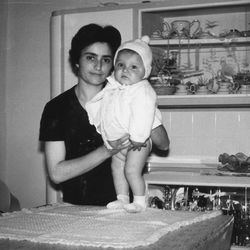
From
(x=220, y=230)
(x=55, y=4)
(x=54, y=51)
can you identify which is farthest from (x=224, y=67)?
(x=220, y=230)

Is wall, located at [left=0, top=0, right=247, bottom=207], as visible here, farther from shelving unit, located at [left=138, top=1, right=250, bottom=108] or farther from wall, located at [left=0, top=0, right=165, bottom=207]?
shelving unit, located at [left=138, top=1, right=250, bottom=108]

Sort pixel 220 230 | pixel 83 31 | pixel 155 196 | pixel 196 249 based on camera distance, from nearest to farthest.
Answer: pixel 196 249, pixel 220 230, pixel 83 31, pixel 155 196

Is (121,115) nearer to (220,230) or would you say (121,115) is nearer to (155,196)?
(220,230)

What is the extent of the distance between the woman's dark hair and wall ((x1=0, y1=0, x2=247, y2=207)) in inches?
53.4

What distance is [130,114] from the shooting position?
5.86 ft

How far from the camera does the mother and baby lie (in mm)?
1787

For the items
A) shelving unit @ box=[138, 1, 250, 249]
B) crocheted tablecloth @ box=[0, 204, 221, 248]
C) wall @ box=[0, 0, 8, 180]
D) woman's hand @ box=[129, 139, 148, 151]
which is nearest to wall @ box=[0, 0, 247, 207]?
wall @ box=[0, 0, 8, 180]

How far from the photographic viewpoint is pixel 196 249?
1.08 m

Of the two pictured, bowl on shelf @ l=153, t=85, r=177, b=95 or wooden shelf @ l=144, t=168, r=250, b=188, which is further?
bowl on shelf @ l=153, t=85, r=177, b=95

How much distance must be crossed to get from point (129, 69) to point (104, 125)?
0.78ft

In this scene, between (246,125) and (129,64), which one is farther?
(246,125)

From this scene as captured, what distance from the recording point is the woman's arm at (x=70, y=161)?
1.87 metres

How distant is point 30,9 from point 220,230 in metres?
2.68

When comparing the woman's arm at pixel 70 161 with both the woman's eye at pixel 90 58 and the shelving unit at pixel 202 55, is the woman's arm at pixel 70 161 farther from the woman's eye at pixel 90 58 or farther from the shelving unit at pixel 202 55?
the shelving unit at pixel 202 55
